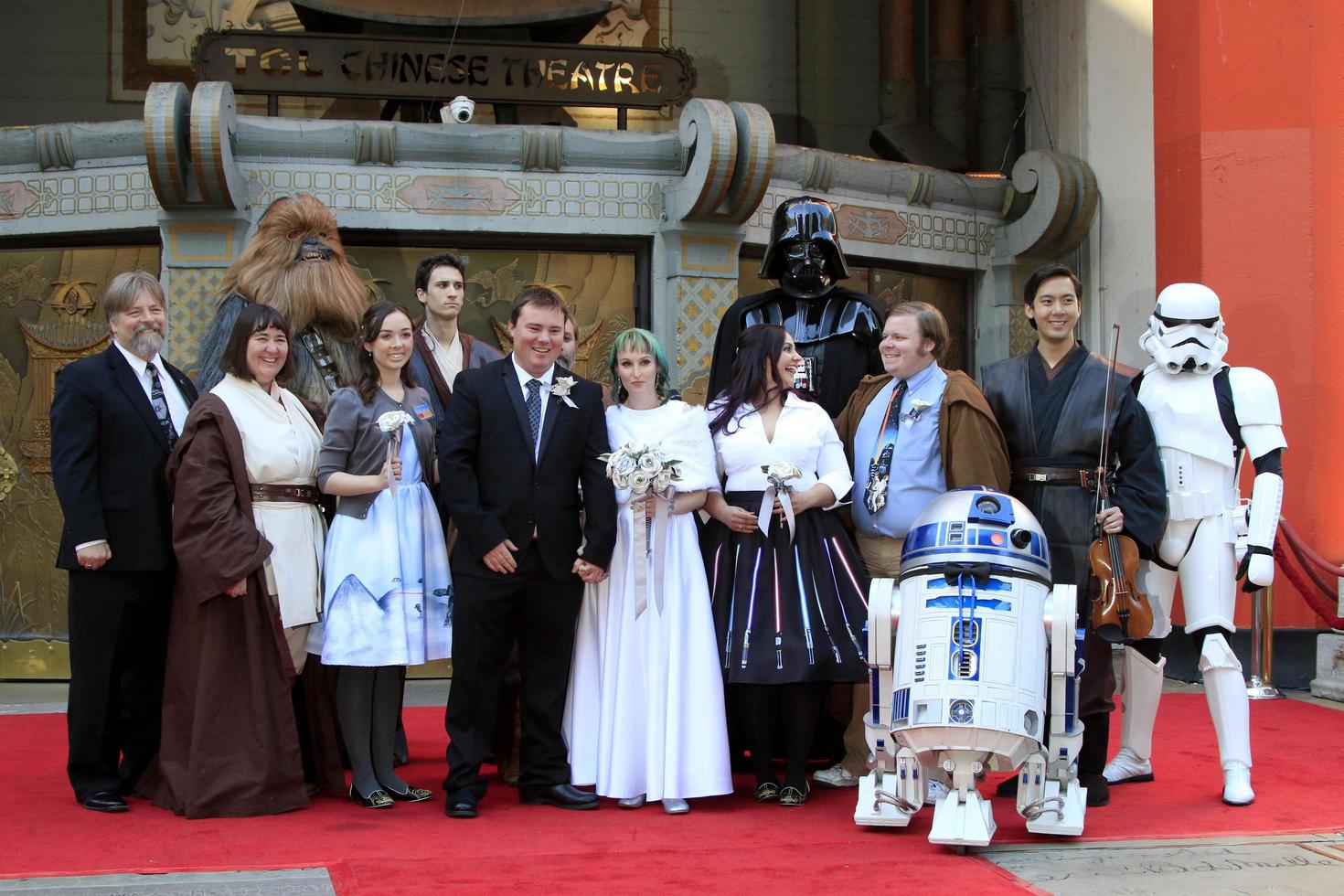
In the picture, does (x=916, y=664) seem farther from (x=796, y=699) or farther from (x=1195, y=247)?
(x=1195, y=247)

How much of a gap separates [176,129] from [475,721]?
4012 millimetres

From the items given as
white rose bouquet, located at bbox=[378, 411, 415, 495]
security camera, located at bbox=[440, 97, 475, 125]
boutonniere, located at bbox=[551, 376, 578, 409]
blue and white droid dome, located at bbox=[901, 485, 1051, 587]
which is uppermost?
security camera, located at bbox=[440, 97, 475, 125]

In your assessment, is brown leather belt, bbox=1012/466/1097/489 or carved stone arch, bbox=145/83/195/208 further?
carved stone arch, bbox=145/83/195/208

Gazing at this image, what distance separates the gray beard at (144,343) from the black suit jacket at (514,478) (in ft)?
3.73

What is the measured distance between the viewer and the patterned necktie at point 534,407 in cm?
548

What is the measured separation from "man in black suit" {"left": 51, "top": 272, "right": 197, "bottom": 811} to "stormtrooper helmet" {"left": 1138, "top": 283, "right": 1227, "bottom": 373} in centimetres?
367

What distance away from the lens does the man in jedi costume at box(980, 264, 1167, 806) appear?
217 inches

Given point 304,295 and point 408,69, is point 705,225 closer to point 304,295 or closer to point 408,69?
point 408,69

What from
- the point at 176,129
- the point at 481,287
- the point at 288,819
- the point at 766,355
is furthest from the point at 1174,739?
the point at 176,129

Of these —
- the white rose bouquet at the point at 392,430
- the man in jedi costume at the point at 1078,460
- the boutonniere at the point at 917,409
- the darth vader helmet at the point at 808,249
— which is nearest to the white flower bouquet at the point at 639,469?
the white rose bouquet at the point at 392,430

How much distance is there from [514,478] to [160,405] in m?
1.36

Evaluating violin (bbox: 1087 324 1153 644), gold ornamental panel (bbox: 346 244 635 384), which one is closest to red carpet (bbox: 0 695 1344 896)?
violin (bbox: 1087 324 1153 644)

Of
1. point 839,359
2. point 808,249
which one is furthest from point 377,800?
point 808,249

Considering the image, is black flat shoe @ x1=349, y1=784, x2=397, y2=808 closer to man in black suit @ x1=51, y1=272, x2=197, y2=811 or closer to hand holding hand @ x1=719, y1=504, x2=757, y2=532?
man in black suit @ x1=51, y1=272, x2=197, y2=811
